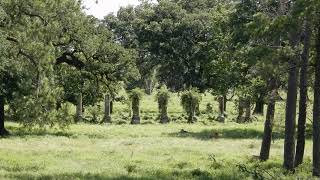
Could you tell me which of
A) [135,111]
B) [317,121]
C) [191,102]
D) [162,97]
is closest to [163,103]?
[162,97]

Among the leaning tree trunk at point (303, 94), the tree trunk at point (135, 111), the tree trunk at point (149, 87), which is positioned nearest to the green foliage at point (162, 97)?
the tree trunk at point (135, 111)

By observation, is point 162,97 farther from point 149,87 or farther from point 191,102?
point 149,87

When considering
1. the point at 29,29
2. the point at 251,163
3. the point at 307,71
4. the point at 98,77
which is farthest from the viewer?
the point at 98,77

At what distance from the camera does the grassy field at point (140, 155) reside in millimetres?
17688

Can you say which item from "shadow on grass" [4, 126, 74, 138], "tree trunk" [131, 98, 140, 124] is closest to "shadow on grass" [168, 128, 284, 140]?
"shadow on grass" [4, 126, 74, 138]

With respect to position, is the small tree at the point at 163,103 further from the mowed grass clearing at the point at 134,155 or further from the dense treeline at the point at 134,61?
→ the mowed grass clearing at the point at 134,155

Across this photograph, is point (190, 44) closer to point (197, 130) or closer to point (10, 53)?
point (197, 130)

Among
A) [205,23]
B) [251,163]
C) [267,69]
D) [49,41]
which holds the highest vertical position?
[205,23]

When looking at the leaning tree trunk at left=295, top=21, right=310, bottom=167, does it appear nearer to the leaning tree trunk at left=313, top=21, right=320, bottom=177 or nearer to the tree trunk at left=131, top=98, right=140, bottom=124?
the leaning tree trunk at left=313, top=21, right=320, bottom=177

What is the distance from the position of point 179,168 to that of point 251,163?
394 centimetres

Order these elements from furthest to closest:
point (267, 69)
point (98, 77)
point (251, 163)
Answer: point (98, 77) → point (251, 163) → point (267, 69)

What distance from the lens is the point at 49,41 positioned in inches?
1168

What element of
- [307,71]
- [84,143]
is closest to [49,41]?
[84,143]

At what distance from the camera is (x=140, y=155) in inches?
910
